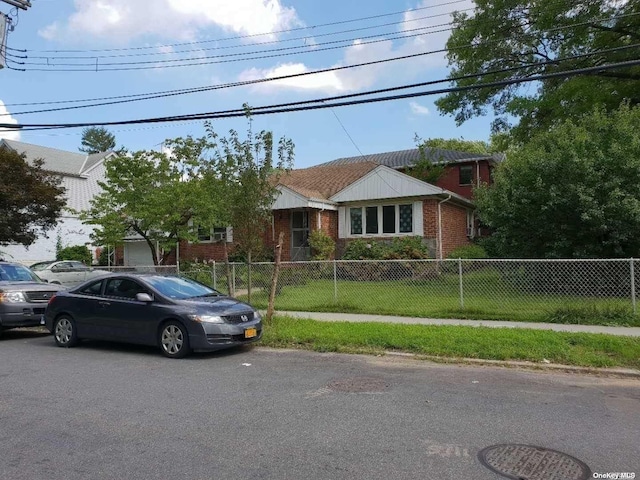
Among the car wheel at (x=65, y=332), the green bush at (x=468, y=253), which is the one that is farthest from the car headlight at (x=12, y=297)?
the green bush at (x=468, y=253)

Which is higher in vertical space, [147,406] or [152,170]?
[152,170]

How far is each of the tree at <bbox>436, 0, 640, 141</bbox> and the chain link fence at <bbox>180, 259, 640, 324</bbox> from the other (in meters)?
11.4

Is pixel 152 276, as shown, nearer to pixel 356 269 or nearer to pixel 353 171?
pixel 356 269

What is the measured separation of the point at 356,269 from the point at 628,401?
12061 mm

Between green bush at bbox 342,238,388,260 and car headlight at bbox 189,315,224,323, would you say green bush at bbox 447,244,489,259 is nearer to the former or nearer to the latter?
green bush at bbox 342,238,388,260

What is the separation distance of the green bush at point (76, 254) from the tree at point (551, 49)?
23871 mm

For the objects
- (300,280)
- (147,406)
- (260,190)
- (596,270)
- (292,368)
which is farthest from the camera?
(300,280)

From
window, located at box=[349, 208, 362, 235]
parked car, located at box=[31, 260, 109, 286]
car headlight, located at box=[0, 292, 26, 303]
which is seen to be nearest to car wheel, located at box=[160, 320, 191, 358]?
car headlight, located at box=[0, 292, 26, 303]

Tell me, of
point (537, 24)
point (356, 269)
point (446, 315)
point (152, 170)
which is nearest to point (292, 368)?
point (446, 315)

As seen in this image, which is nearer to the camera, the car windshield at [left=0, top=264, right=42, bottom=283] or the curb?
the curb

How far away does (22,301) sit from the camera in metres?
10.8

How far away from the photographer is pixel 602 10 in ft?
69.1

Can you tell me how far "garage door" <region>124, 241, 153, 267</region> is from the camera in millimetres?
28275

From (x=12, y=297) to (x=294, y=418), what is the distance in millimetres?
8111
